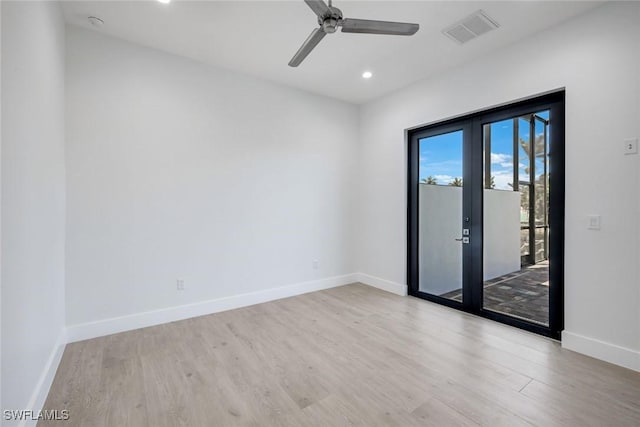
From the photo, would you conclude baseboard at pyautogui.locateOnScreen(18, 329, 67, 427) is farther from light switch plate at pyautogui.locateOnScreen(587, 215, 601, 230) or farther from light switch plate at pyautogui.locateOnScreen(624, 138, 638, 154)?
light switch plate at pyautogui.locateOnScreen(624, 138, 638, 154)

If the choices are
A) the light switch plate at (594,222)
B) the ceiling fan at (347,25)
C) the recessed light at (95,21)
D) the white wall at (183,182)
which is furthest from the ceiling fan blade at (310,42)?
the light switch plate at (594,222)

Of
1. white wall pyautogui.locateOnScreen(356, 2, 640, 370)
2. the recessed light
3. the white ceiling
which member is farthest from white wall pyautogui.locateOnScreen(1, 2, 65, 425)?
white wall pyautogui.locateOnScreen(356, 2, 640, 370)

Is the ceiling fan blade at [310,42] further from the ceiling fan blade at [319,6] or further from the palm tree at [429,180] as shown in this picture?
the palm tree at [429,180]

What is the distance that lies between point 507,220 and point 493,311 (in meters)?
1.07

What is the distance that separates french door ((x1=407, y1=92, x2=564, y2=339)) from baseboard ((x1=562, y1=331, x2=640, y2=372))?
0.16 m

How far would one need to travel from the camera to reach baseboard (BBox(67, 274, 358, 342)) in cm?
285

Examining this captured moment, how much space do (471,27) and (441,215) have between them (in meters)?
2.20

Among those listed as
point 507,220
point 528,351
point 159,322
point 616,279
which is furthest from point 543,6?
point 159,322

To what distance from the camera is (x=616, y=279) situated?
2.41m

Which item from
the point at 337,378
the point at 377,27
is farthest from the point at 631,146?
the point at 337,378

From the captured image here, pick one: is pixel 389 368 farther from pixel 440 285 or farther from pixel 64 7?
pixel 64 7

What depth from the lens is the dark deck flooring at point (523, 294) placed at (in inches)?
118

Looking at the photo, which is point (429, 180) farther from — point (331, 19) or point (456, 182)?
point (331, 19)

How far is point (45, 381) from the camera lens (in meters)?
1.98
